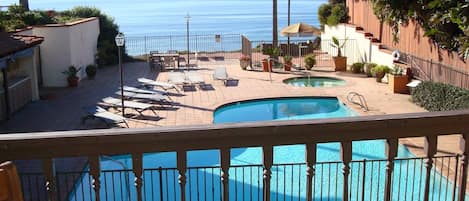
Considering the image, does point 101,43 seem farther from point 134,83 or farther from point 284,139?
point 284,139

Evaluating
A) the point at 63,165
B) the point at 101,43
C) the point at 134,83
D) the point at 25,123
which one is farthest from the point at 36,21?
the point at 63,165

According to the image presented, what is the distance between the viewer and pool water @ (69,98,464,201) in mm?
7969

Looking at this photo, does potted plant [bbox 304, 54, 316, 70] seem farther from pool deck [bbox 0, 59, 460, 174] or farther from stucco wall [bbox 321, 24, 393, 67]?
stucco wall [bbox 321, 24, 393, 67]

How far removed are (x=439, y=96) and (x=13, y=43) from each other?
1222 cm

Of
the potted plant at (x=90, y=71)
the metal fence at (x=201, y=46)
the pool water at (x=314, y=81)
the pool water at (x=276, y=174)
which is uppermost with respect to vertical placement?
the metal fence at (x=201, y=46)

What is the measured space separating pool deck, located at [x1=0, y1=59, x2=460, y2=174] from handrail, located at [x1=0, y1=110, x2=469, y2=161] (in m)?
8.82

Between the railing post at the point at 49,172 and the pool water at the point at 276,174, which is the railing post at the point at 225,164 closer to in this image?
the railing post at the point at 49,172

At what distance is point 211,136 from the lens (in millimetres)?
2537

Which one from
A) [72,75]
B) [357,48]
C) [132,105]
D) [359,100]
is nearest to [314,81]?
[357,48]

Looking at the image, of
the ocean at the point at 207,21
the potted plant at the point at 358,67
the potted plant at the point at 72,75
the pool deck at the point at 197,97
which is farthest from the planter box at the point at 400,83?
the ocean at the point at 207,21

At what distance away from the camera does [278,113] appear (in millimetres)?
17922

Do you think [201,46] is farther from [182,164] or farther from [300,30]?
[182,164]

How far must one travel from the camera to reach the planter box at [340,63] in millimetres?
24438

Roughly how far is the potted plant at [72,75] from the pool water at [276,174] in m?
6.73
